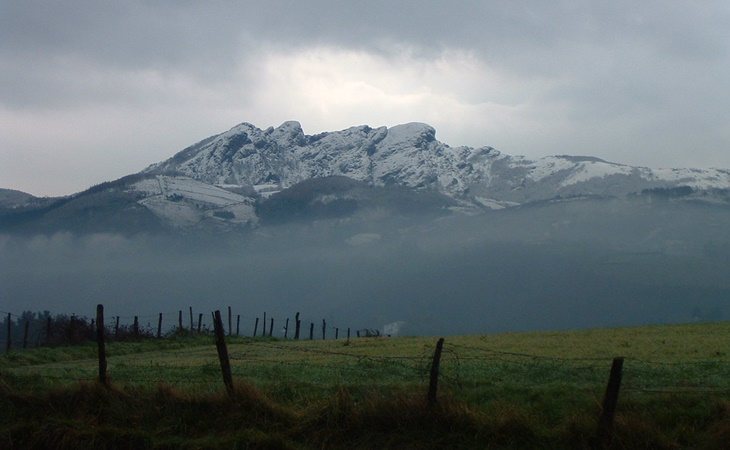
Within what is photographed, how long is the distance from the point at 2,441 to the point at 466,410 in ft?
38.2

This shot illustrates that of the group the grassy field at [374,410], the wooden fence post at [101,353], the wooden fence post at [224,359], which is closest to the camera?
the grassy field at [374,410]

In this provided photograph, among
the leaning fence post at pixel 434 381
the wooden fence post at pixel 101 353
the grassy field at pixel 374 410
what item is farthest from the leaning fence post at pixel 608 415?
the wooden fence post at pixel 101 353

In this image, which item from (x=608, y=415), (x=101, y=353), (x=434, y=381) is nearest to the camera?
(x=608, y=415)

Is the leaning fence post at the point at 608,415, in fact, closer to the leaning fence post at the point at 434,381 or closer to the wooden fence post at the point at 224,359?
the leaning fence post at the point at 434,381

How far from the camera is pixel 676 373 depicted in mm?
23562

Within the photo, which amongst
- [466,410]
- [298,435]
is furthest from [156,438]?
[466,410]

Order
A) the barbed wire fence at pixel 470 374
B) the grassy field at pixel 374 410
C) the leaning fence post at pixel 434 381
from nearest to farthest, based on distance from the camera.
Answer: the grassy field at pixel 374 410 → the leaning fence post at pixel 434 381 → the barbed wire fence at pixel 470 374

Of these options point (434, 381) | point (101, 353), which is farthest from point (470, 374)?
point (101, 353)

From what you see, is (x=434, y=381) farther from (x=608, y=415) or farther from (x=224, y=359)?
(x=224, y=359)

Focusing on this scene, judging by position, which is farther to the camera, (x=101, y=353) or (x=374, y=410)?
(x=101, y=353)

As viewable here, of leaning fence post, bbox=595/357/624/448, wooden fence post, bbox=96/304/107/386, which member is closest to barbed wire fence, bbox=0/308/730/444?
leaning fence post, bbox=595/357/624/448

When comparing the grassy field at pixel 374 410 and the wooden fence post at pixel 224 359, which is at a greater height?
the wooden fence post at pixel 224 359

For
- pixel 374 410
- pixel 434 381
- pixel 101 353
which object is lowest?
pixel 374 410

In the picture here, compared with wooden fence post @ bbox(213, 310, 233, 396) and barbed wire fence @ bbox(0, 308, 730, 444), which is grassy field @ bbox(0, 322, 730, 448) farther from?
wooden fence post @ bbox(213, 310, 233, 396)
